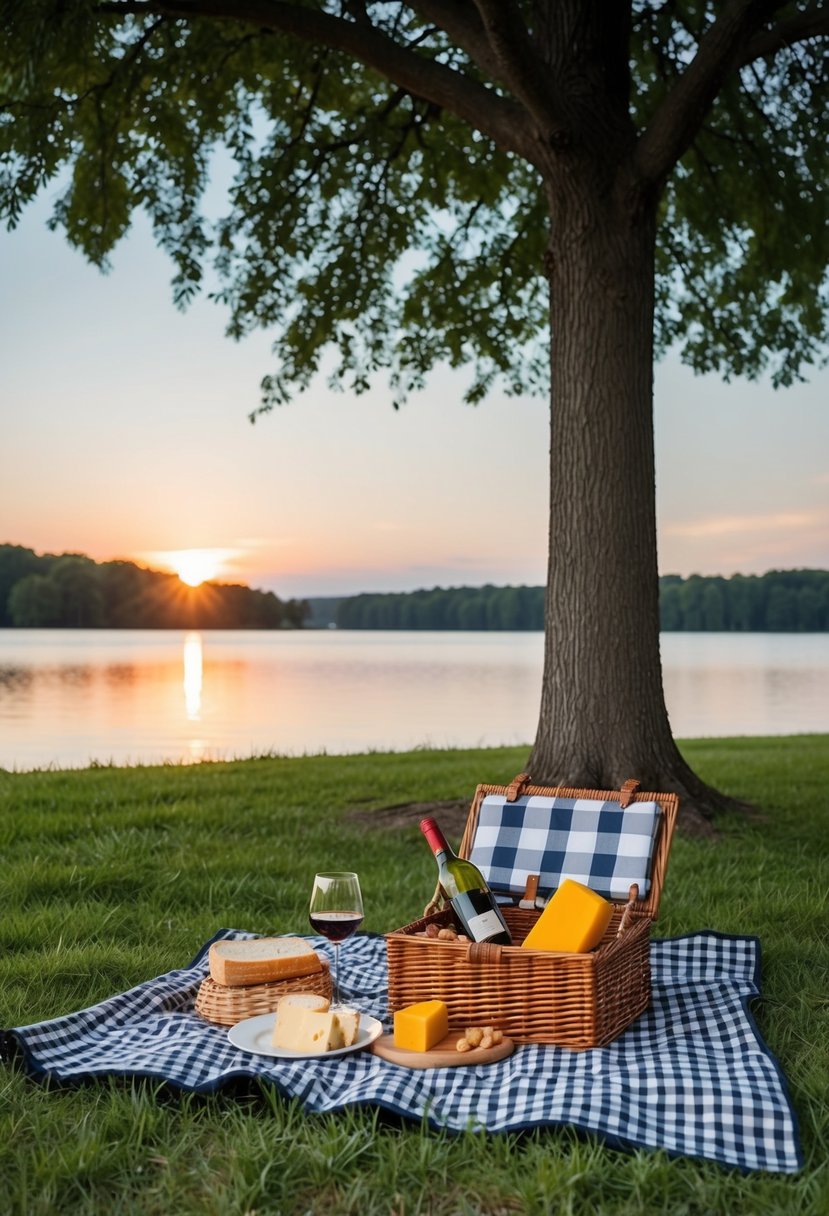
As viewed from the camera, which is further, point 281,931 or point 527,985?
point 281,931

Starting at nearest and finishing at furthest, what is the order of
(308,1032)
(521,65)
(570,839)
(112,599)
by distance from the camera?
(308,1032), (570,839), (521,65), (112,599)

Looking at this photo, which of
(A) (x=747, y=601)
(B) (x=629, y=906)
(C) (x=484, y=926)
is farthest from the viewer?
(A) (x=747, y=601)

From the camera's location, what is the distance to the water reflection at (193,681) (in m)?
20.2

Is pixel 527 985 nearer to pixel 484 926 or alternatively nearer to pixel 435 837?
pixel 484 926

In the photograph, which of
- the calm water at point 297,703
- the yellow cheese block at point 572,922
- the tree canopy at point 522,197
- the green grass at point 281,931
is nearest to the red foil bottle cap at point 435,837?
the yellow cheese block at point 572,922

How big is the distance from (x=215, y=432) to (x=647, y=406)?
14161 millimetres

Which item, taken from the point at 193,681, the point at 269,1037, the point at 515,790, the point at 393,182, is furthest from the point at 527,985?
the point at 193,681

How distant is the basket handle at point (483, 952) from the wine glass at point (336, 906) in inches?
15.8

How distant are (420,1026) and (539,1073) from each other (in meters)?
0.38

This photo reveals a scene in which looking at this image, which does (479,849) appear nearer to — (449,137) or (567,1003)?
(567,1003)

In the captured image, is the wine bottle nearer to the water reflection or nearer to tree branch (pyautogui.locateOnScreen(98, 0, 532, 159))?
tree branch (pyautogui.locateOnScreen(98, 0, 532, 159))

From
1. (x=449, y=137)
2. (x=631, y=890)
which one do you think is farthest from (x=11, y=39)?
Result: (x=631, y=890)

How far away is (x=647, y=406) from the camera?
295 inches

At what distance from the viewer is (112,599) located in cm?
4706
